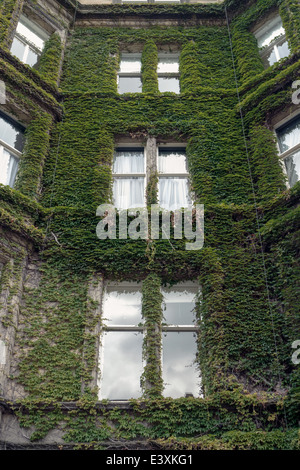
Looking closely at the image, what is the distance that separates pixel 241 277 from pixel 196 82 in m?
6.00

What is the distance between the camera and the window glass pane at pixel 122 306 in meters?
8.66

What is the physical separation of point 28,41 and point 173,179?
5.55 meters

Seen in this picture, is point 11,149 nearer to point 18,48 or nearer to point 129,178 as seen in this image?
point 129,178

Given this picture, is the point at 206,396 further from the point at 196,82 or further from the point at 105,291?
the point at 196,82

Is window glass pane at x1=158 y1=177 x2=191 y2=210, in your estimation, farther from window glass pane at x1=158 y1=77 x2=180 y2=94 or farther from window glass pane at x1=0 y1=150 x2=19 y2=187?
window glass pane at x1=158 y1=77 x2=180 y2=94

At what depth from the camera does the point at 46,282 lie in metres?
8.89

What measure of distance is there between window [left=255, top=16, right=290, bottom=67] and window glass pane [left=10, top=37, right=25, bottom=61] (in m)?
6.20


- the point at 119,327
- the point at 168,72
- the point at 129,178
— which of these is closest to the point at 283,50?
the point at 168,72

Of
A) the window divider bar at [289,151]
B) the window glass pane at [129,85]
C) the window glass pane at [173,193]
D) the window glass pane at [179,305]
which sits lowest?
the window glass pane at [179,305]

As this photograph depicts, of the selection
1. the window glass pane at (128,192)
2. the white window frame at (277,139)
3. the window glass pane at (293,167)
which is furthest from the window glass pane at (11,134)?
the window glass pane at (293,167)

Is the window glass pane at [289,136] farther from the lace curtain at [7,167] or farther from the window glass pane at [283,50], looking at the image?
the lace curtain at [7,167]

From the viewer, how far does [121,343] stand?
8414 mm

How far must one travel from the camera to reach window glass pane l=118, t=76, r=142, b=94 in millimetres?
12953

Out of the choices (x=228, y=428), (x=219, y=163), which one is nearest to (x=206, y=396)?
(x=228, y=428)
